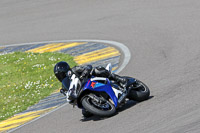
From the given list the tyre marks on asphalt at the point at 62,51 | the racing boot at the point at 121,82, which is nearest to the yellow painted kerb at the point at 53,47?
the tyre marks on asphalt at the point at 62,51

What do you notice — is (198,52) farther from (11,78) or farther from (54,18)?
(54,18)

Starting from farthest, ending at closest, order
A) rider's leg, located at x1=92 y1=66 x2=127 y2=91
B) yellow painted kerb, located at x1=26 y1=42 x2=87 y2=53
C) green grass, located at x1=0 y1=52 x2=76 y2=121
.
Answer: yellow painted kerb, located at x1=26 y1=42 x2=87 y2=53, green grass, located at x1=0 y1=52 x2=76 y2=121, rider's leg, located at x1=92 y1=66 x2=127 y2=91

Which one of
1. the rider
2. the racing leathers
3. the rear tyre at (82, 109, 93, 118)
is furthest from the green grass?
the racing leathers

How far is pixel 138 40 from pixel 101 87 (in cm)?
583

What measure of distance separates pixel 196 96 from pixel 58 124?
288 cm

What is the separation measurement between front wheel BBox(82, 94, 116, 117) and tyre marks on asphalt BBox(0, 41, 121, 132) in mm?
2243

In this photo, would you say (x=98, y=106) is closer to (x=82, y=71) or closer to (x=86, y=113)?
(x=86, y=113)

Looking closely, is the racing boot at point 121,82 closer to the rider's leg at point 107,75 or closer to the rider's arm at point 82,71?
the rider's leg at point 107,75

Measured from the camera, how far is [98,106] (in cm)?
855

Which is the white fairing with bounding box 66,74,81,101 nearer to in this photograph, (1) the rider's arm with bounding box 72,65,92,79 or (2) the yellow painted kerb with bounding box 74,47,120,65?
(1) the rider's arm with bounding box 72,65,92,79

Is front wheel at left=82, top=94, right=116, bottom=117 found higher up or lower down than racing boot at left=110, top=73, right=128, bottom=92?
lower down

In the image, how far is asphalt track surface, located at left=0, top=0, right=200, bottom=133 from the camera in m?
8.07

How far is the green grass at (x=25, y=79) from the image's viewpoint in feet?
38.8

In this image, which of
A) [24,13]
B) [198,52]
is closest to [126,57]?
[198,52]
